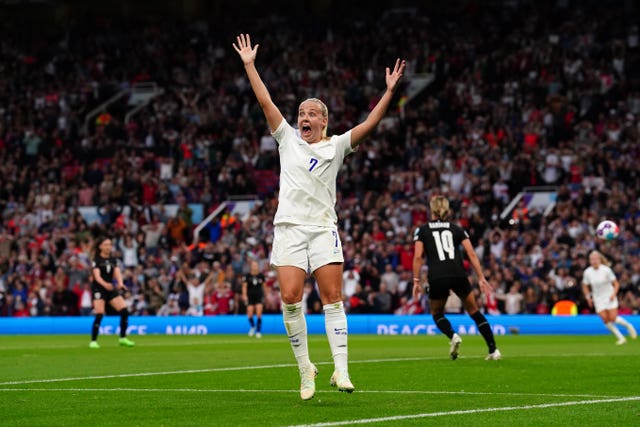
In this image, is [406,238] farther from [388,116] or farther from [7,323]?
[7,323]

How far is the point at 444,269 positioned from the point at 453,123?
23.3 meters

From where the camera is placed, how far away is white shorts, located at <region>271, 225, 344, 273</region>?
1066 centimetres

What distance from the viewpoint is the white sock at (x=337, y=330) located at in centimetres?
1070

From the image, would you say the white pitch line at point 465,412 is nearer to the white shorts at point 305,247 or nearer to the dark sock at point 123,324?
the white shorts at point 305,247

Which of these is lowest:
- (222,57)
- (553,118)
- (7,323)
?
(7,323)

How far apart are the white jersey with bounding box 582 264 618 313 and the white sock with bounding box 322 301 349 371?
17.0 m

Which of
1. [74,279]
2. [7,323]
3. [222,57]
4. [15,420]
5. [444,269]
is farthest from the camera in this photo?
[222,57]

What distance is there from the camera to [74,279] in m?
38.4

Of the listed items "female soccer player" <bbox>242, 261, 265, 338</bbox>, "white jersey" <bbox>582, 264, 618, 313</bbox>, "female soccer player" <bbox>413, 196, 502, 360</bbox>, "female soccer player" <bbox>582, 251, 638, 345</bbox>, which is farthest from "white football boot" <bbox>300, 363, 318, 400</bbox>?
"female soccer player" <bbox>242, 261, 265, 338</bbox>

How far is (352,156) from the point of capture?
4106 centimetres

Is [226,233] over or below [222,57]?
below

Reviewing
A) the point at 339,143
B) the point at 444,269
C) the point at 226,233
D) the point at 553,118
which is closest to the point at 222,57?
the point at 226,233

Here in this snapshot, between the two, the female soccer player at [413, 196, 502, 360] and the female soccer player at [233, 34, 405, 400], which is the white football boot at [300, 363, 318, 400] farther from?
the female soccer player at [413, 196, 502, 360]

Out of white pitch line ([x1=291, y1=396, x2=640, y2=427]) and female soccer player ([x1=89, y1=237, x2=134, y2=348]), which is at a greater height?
female soccer player ([x1=89, y1=237, x2=134, y2=348])
